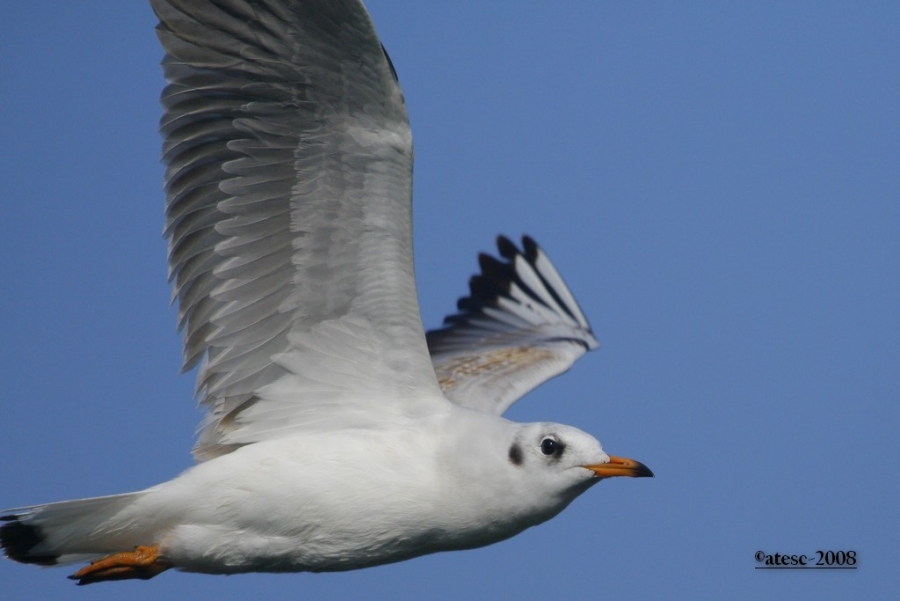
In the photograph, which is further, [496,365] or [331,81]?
[496,365]

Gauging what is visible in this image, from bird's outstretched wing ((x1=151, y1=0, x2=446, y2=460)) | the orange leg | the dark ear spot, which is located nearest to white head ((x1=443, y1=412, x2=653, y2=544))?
the dark ear spot

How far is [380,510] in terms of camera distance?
237 inches

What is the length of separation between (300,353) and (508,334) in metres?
3.82

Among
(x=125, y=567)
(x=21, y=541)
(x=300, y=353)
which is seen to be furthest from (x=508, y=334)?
(x=21, y=541)

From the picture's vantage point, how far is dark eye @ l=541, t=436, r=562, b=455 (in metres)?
6.02

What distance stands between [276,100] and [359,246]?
815 millimetres

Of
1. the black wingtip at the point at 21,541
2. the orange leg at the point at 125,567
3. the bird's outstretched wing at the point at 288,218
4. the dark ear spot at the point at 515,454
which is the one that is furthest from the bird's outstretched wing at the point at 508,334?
the black wingtip at the point at 21,541

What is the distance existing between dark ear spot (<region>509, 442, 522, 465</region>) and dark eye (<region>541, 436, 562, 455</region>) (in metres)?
0.12

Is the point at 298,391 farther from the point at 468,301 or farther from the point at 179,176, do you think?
the point at 468,301

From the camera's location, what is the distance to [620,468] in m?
5.96

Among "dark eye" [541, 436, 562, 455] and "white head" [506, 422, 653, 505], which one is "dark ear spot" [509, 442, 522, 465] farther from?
"dark eye" [541, 436, 562, 455]

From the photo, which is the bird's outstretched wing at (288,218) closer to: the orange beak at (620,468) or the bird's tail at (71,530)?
the bird's tail at (71,530)

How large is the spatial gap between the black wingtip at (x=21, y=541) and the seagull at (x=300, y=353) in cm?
2

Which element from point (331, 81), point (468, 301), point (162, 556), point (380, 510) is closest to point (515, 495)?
point (380, 510)
